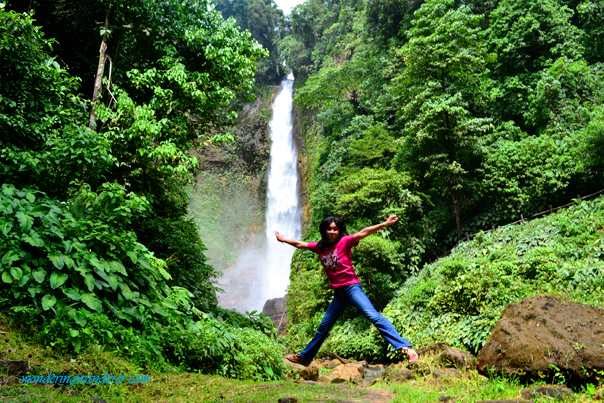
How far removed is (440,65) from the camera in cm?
1559

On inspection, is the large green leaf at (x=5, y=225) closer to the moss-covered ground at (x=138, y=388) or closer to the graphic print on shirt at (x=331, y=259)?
the moss-covered ground at (x=138, y=388)

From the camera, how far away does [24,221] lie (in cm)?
377

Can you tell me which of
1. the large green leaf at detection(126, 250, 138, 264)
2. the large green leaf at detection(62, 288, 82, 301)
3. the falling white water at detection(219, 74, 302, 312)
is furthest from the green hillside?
the falling white water at detection(219, 74, 302, 312)

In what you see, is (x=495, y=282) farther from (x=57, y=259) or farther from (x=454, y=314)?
(x=57, y=259)

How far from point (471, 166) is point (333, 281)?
569 inches

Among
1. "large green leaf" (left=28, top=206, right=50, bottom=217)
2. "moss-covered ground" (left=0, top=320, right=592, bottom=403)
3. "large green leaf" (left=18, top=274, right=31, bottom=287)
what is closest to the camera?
"moss-covered ground" (left=0, top=320, right=592, bottom=403)

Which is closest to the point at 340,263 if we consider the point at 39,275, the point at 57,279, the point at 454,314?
the point at 57,279

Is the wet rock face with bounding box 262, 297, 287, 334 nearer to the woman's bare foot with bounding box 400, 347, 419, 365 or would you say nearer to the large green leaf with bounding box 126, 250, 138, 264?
the large green leaf with bounding box 126, 250, 138, 264

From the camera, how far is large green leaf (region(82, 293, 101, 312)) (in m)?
3.68

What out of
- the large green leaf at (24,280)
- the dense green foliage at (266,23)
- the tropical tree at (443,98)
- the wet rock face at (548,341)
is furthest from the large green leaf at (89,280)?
the dense green foliage at (266,23)

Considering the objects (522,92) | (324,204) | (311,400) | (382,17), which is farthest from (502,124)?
(311,400)

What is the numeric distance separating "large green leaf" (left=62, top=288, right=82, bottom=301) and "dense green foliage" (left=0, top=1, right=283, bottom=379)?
1cm

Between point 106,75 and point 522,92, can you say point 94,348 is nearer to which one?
point 106,75

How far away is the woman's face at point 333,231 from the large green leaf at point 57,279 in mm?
2679
